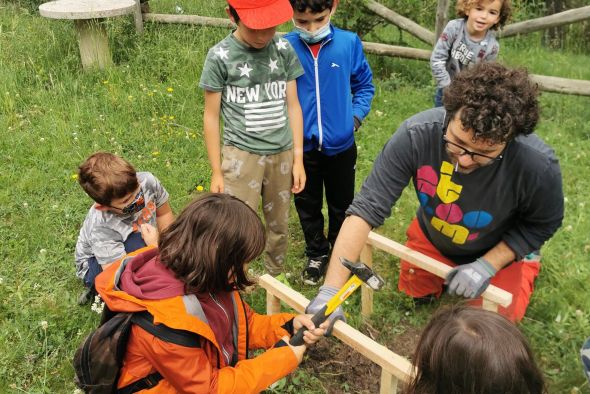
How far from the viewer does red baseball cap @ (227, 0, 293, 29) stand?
7.88 ft

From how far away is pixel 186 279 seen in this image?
1.70m

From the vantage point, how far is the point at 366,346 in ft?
6.59

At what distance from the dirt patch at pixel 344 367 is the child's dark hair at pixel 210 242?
0.98 m

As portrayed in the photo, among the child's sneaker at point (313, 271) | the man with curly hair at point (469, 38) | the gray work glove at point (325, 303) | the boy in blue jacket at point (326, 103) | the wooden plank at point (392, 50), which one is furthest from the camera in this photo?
the wooden plank at point (392, 50)

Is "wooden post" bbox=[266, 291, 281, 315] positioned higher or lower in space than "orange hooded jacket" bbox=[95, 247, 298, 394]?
lower

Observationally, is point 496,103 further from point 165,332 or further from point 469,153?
point 165,332

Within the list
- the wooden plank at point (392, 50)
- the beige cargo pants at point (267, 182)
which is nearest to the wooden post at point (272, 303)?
the beige cargo pants at point (267, 182)

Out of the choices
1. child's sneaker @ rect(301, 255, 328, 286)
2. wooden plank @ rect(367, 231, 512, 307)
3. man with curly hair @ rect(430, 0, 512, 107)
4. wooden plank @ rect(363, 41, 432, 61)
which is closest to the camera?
wooden plank @ rect(367, 231, 512, 307)

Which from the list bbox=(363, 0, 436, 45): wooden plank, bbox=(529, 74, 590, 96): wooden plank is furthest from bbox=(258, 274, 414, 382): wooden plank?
bbox=(363, 0, 436, 45): wooden plank

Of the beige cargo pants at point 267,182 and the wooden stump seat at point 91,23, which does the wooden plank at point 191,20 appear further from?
the beige cargo pants at point 267,182

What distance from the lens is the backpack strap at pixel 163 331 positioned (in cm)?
166

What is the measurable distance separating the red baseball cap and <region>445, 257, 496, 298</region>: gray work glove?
4.36ft

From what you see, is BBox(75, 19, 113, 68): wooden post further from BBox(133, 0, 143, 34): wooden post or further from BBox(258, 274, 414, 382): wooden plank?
BBox(258, 274, 414, 382): wooden plank

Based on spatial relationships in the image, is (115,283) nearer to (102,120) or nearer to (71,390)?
(71,390)
